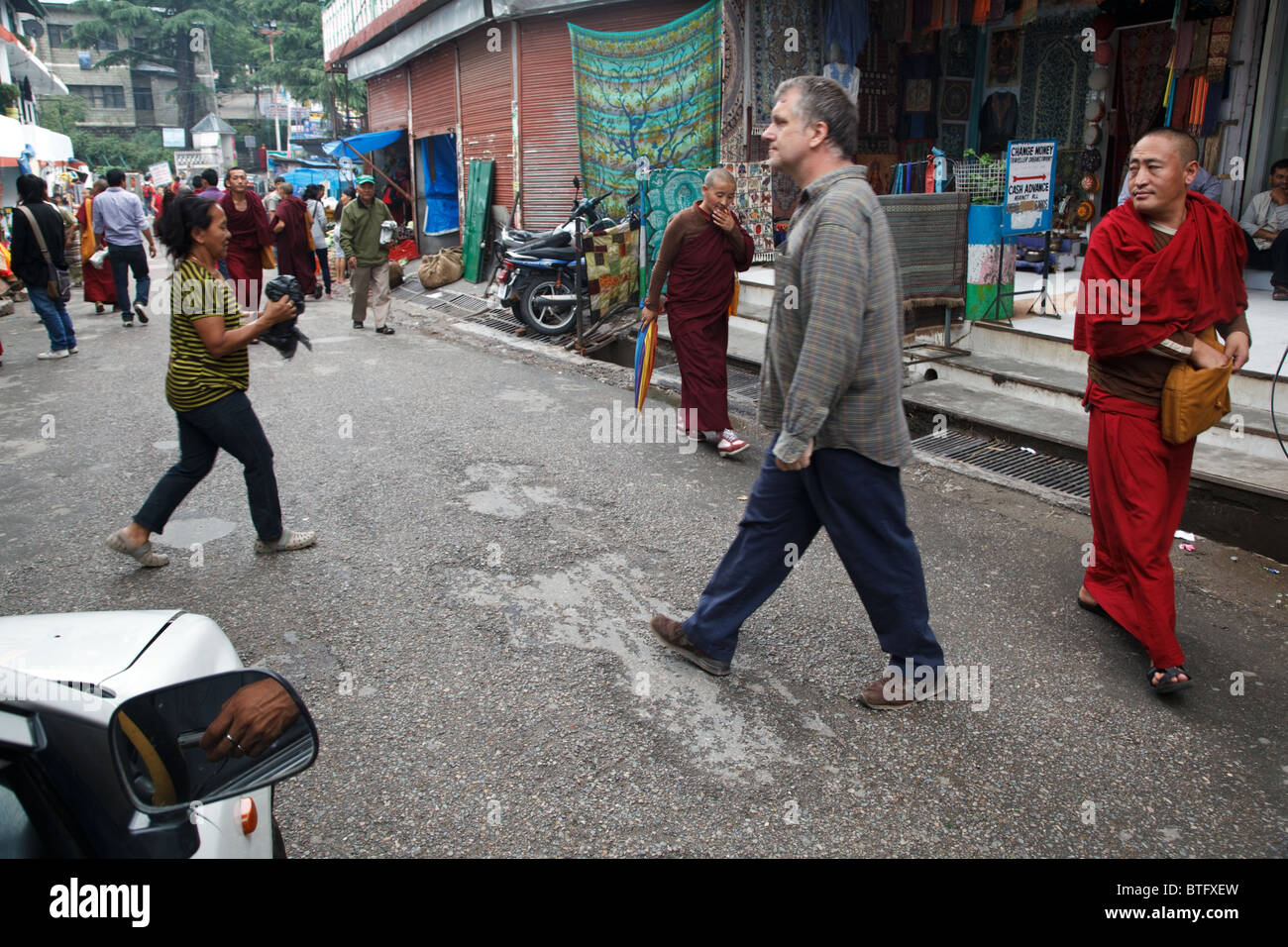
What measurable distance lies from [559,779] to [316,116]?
57148 millimetres

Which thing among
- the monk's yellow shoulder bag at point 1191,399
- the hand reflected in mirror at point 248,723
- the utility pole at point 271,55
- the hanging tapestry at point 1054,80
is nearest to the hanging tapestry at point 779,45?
the hanging tapestry at point 1054,80

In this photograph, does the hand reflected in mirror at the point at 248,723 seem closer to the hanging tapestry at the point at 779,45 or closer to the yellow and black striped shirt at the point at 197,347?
the yellow and black striped shirt at the point at 197,347

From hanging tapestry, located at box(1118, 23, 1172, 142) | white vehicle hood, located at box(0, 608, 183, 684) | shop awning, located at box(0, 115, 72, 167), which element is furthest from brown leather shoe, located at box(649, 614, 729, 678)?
shop awning, located at box(0, 115, 72, 167)

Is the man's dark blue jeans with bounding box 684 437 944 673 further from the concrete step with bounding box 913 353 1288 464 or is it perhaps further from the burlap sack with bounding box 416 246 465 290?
the burlap sack with bounding box 416 246 465 290

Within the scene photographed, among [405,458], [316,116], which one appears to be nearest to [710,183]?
[405,458]

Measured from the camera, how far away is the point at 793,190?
1116 cm

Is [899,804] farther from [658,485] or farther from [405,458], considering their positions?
[405,458]

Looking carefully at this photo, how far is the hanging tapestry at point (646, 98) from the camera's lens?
11.4 metres

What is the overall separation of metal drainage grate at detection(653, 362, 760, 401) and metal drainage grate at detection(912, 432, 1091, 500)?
5.62ft

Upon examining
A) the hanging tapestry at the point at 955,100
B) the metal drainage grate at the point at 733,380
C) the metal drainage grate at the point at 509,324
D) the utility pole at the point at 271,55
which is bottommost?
the metal drainage grate at the point at 733,380

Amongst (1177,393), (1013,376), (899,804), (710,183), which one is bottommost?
(899,804)

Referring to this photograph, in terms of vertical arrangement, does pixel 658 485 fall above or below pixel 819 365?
below

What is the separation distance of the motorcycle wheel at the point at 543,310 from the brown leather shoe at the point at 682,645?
7.67 meters

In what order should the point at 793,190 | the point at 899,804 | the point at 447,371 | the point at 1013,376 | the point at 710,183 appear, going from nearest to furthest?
the point at 899,804
the point at 710,183
the point at 1013,376
the point at 447,371
the point at 793,190
